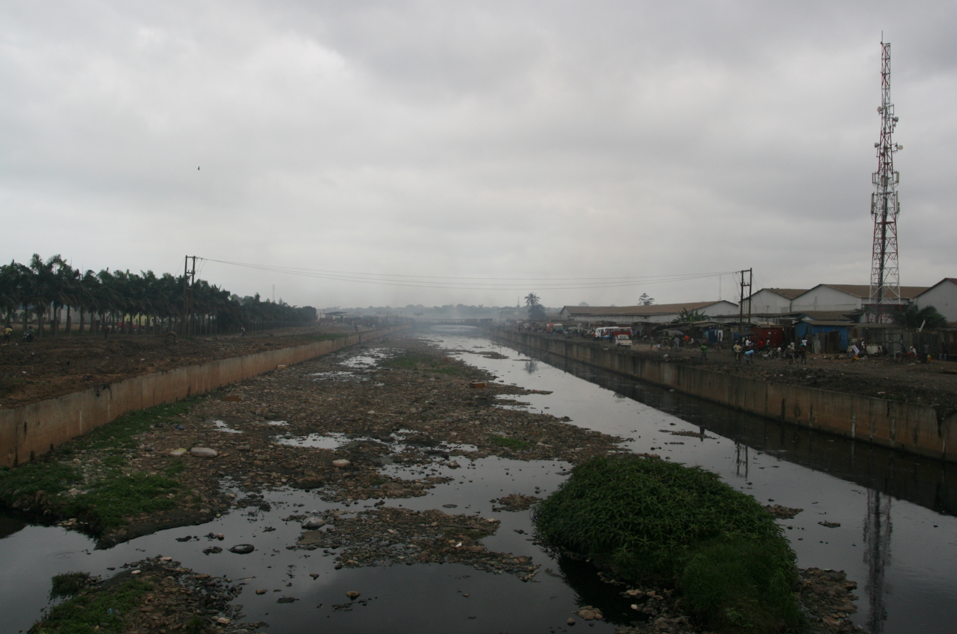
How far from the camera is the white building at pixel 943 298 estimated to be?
148 ft

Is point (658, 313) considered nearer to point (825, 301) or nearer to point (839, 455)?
point (825, 301)

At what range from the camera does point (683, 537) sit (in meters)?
10.4

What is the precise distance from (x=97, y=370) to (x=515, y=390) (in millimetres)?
23377

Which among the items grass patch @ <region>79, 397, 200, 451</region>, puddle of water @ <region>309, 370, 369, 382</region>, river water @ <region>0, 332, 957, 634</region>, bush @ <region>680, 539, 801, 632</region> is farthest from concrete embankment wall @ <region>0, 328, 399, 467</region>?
bush @ <region>680, 539, 801, 632</region>

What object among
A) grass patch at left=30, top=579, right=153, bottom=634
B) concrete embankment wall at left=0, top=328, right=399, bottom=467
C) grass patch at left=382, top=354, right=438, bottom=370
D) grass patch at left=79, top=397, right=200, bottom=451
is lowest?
grass patch at left=382, top=354, right=438, bottom=370

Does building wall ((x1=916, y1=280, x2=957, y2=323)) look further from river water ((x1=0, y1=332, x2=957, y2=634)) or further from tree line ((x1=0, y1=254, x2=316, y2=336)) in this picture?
tree line ((x1=0, y1=254, x2=316, y2=336))

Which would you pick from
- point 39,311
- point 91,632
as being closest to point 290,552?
point 91,632

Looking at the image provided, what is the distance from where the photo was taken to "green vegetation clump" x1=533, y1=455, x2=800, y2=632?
882cm

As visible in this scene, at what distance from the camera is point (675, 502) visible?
11344mm

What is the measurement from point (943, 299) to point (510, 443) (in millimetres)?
46273

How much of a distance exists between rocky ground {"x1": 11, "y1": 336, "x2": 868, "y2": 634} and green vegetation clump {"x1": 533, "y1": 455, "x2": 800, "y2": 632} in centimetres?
55

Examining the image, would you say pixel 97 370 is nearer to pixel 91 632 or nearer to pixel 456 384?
pixel 456 384

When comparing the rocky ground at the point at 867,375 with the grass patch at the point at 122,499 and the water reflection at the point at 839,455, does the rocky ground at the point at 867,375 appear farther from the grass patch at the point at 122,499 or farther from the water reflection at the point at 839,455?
the grass patch at the point at 122,499

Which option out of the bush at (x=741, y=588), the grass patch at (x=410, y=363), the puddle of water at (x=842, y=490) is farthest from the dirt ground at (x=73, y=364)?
the puddle of water at (x=842, y=490)
